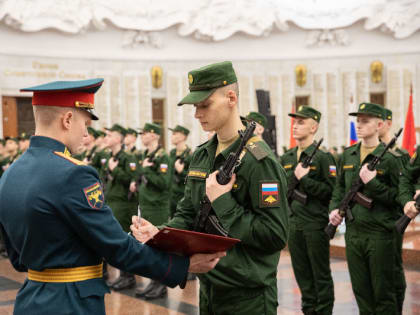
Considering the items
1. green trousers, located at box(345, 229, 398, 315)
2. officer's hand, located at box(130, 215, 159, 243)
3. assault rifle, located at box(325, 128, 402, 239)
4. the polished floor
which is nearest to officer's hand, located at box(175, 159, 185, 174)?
the polished floor

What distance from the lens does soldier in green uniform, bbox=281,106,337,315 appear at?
219 inches

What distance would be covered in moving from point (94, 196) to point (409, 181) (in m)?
3.38

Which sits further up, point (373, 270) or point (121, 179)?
point (121, 179)

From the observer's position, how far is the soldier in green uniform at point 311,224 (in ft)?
18.2

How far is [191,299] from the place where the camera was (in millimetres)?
6547

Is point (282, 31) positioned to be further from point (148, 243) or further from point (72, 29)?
point (148, 243)

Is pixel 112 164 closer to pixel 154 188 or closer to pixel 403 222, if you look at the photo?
pixel 154 188

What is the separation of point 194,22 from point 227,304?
60.6 ft

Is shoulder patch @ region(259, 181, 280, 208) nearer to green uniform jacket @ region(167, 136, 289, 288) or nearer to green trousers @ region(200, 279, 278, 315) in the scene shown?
green uniform jacket @ region(167, 136, 289, 288)

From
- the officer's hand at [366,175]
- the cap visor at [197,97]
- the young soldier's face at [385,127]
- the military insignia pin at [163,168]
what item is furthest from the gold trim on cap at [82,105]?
the military insignia pin at [163,168]

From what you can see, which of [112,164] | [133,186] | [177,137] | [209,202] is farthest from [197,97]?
[177,137]

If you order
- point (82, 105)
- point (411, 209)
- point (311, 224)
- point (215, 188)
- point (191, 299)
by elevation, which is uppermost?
point (82, 105)

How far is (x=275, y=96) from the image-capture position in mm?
20625

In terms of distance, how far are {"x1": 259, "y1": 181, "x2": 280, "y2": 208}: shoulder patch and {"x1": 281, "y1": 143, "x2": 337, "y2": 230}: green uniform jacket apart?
3.02 metres
